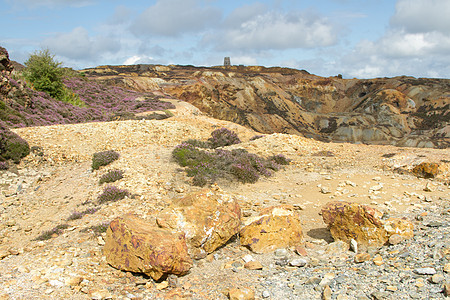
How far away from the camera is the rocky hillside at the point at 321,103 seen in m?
44.4

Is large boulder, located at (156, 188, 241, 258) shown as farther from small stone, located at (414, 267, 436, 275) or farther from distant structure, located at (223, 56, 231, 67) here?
distant structure, located at (223, 56, 231, 67)

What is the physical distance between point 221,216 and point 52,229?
3737 mm

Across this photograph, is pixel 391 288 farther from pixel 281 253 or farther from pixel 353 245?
pixel 281 253

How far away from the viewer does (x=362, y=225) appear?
5859 mm

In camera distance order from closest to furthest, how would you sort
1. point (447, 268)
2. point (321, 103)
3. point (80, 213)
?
point (447, 268), point (80, 213), point (321, 103)

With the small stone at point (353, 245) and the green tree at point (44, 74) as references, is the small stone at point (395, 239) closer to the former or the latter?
the small stone at point (353, 245)

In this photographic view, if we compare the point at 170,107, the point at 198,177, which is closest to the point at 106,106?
the point at 170,107

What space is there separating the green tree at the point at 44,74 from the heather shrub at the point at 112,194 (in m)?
18.3

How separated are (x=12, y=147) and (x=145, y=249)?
33.1 feet

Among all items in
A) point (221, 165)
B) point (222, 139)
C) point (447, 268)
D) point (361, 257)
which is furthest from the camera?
point (222, 139)

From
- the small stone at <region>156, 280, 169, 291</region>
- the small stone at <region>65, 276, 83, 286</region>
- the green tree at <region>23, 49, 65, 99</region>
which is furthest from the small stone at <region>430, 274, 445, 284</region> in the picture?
the green tree at <region>23, 49, 65, 99</region>

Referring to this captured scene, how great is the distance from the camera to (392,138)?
47.9 meters

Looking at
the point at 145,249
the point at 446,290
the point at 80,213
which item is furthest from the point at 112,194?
the point at 446,290

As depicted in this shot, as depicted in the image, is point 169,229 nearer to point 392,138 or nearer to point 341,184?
point 341,184
